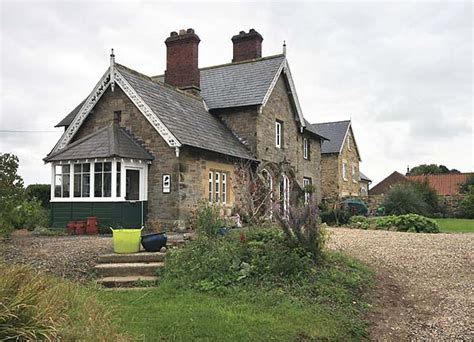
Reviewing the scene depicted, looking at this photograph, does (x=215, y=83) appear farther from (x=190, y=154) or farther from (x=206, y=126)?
(x=190, y=154)

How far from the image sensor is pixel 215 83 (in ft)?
83.4

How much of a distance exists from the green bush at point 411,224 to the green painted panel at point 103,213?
1063 centimetres

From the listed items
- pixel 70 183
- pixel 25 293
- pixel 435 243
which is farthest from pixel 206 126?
pixel 25 293

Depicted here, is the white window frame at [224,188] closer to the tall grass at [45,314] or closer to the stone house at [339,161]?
the tall grass at [45,314]

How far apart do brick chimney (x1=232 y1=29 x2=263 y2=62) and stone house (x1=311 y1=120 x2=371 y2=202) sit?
13.1 m

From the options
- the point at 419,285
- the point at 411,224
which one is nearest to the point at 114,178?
the point at 419,285

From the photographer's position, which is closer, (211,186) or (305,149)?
(211,186)

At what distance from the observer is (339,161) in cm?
3988

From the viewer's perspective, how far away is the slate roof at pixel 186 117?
1847cm

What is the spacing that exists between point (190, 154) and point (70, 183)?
182 inches

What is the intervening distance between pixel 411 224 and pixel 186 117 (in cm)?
1060

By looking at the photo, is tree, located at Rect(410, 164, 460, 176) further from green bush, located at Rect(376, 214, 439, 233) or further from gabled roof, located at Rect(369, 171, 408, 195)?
green bush, located at Rect(376, 214, 439, 233)

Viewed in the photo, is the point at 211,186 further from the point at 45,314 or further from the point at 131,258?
the point at 45,314

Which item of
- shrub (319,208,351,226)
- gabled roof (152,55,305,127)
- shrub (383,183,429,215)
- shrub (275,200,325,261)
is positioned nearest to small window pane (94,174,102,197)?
gabled roof (152,55,305,127)
